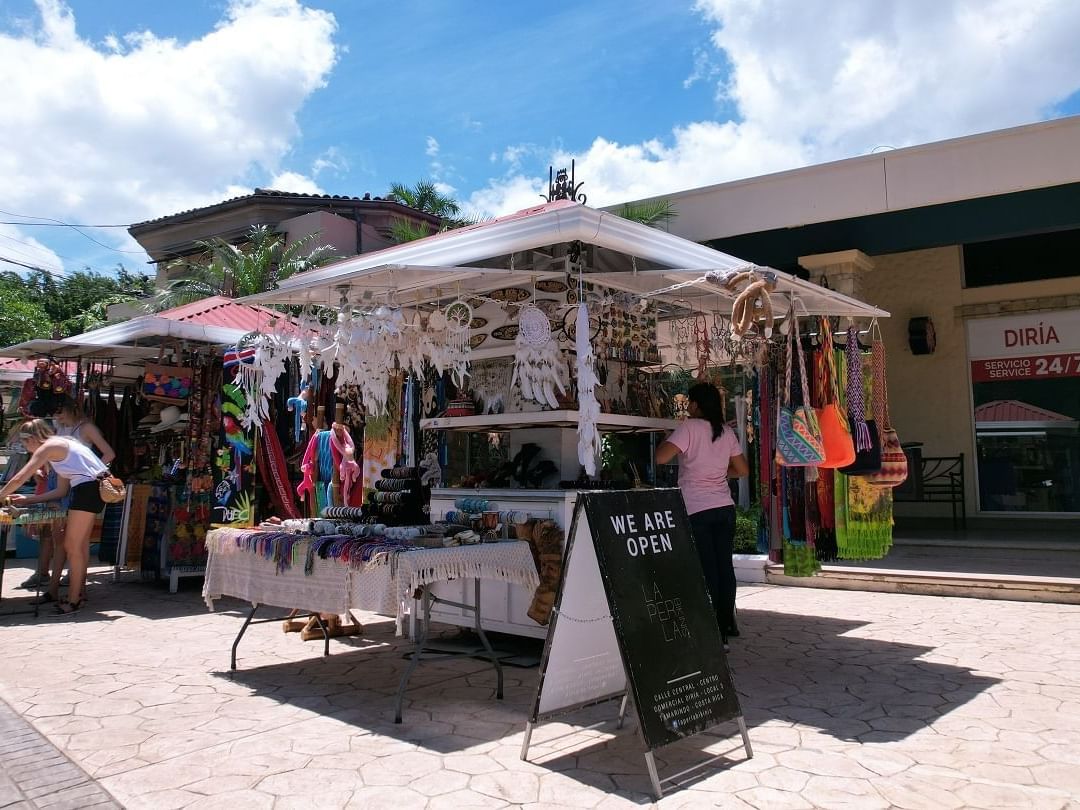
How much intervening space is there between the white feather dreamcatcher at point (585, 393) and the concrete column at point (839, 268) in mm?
5498

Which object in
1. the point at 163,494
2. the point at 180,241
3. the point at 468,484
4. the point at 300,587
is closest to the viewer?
the point at 300,587

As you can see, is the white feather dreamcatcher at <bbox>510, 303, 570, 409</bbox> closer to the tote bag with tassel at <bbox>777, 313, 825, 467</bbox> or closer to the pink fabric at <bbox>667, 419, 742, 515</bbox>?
the pink fabric at <bbox>667, 419, 742, 515</bbox>

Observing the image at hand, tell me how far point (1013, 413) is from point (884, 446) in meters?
6.79

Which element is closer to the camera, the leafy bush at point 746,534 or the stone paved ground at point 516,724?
the stone paved ground at point 516,724

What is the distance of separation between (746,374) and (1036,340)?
702 centimetres

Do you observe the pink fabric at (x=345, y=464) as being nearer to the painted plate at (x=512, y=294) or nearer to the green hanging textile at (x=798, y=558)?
the painted plate at (x=512, y=294)

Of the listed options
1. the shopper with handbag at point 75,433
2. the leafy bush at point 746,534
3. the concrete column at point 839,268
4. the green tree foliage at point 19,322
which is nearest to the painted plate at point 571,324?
the leafy bush at point 746,534

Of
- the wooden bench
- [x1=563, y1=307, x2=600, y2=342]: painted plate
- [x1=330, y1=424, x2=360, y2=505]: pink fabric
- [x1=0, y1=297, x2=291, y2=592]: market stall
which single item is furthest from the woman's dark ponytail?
the wooden bench

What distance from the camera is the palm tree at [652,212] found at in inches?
379

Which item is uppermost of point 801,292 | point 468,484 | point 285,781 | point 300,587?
point 801,292

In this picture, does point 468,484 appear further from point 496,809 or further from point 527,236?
point 496,809

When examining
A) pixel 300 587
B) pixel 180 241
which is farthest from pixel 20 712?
pixel 180 241

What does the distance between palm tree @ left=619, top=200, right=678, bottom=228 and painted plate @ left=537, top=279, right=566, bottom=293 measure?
14.0ft

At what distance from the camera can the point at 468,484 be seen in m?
5.80
